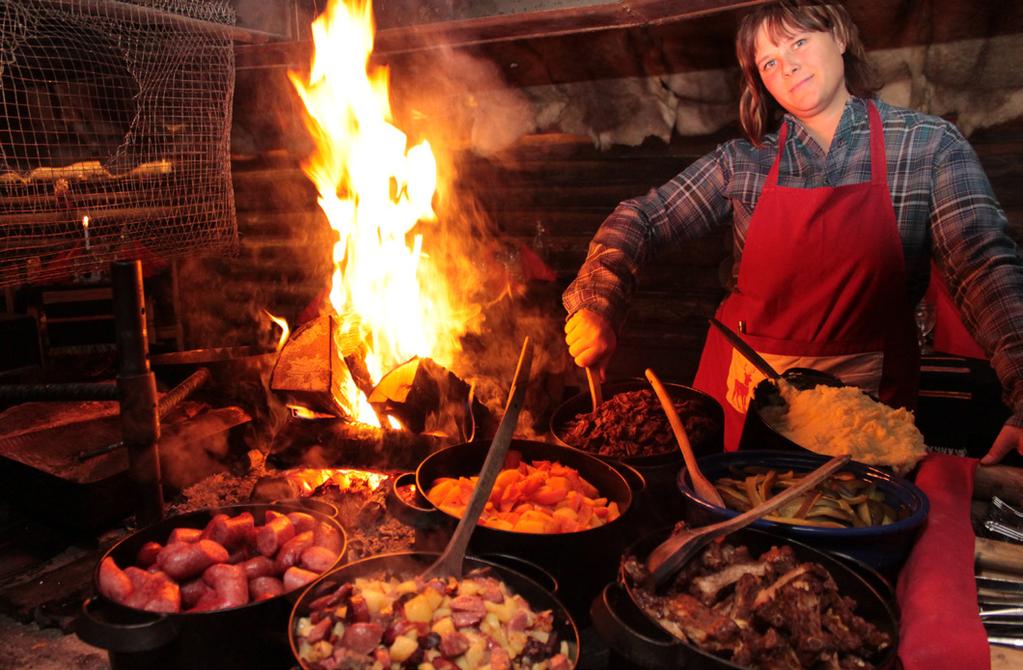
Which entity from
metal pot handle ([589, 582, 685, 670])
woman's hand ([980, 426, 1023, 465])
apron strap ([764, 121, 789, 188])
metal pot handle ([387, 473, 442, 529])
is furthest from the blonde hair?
metal pot handle ([589, 582, 685, 670])

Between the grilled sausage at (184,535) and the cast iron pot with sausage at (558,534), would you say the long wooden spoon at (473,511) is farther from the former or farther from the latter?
the grilled sausage at (184,535)

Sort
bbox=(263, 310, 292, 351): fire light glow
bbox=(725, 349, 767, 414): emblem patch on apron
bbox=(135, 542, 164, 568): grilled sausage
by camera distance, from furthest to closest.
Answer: bbox=(263, 310, 292, 351): fire light glow < bbox=(725, 349, 767, 414): emblem patch on apron < bbox=(135, 542, 164, 568): grilled sausage

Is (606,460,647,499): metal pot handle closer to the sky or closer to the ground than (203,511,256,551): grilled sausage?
closer to the sky

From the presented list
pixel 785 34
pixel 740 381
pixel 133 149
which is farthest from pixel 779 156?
pixel 133 149

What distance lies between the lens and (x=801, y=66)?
122 inches

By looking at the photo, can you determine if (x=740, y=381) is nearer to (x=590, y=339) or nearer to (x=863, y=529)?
(x=590, y=339)

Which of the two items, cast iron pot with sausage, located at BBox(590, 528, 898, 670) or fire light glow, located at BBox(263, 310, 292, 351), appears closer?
cast iron pot with sausage, located at BBox(590, 528, 898, 670)

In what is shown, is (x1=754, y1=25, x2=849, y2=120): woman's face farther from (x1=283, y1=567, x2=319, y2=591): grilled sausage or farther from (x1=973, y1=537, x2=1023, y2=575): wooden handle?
(x1=283, y1=567, x2=319, y2=591): grilled sausage

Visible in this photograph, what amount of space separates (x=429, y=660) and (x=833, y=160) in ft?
10.3

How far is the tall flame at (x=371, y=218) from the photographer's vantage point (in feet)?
15.2

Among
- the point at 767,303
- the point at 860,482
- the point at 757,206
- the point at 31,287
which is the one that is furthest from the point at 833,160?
the point at 31,287

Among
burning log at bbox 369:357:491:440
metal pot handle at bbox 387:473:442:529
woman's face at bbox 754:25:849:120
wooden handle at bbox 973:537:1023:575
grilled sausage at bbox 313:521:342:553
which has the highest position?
woman's face at bbox 754:25:849:120

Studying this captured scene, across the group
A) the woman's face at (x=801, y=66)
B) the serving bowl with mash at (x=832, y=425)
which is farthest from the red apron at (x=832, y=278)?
the serving bowl with mash at (x=832, y=425)

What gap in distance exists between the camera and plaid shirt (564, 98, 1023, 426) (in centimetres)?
288
